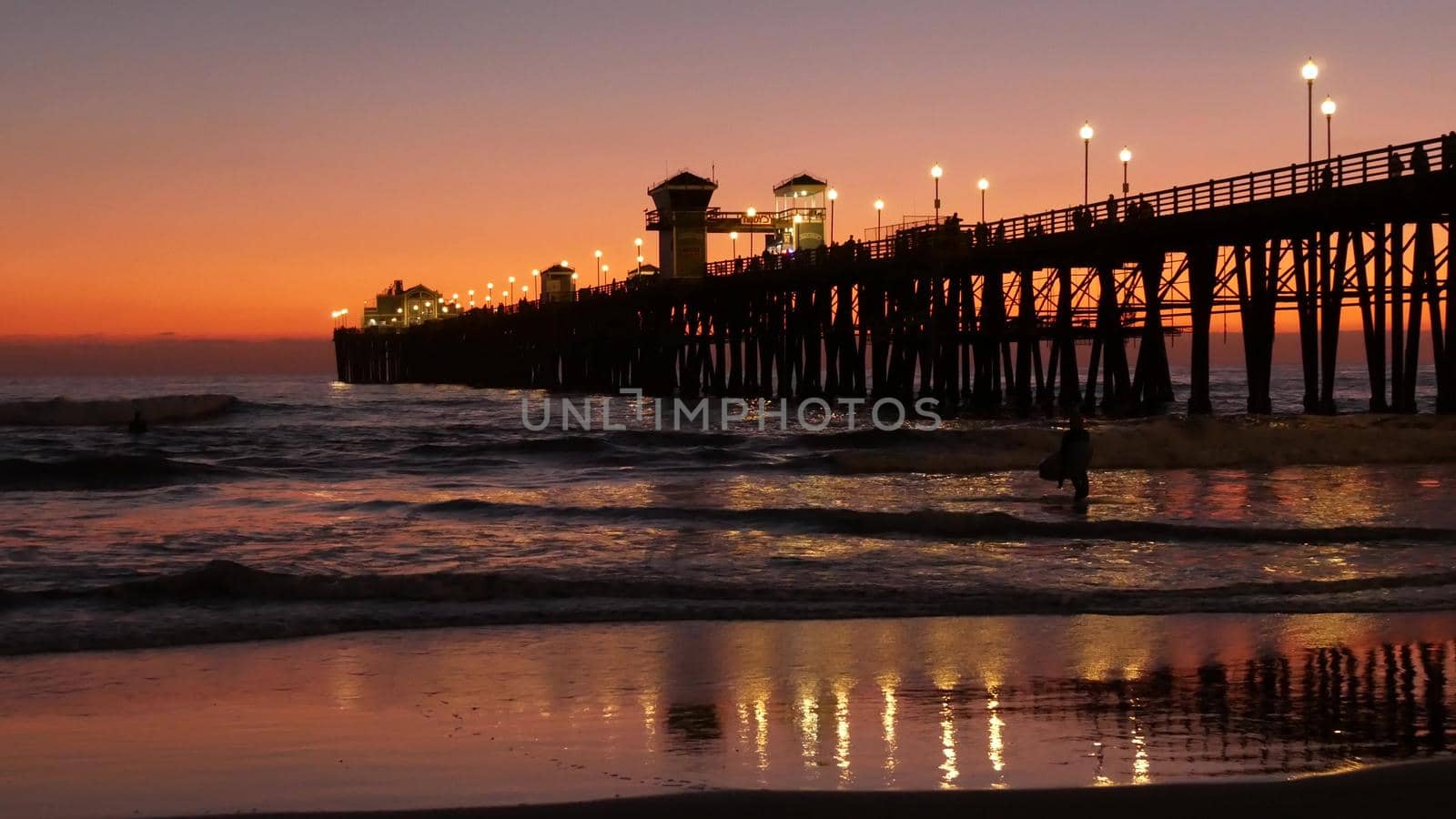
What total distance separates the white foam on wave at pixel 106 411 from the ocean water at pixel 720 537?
1370 inches

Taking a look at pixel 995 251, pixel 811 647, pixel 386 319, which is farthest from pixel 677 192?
pixel 386 319

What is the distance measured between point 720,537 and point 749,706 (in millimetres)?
8503

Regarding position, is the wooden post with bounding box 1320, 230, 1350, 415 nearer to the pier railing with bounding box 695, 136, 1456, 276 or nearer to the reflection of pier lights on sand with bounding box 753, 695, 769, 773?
the pier railing with bounding box 695, 136, 1456, 276

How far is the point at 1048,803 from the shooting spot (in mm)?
5613

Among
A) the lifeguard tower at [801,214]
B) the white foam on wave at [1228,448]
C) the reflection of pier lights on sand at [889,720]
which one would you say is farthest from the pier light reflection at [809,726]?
the lifeguard tower at [801,214]

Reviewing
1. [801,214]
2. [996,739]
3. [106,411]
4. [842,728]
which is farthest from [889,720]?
[801,214]

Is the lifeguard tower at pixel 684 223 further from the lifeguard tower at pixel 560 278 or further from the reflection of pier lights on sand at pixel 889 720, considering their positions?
the reflection of pier lights on sand at pixel 889 720

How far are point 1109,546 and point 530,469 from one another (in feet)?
54.8

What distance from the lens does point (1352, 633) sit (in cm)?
933

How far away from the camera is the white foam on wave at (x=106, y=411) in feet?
208

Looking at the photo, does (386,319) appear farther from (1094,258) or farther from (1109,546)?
(1109,546)

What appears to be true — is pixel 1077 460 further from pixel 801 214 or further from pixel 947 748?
pixel 801 214

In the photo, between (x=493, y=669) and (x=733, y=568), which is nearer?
(x=493, y=669)

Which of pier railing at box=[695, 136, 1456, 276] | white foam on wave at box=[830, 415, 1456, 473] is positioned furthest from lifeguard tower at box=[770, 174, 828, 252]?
white foam on wave at box=[830, 415, 1456, 473]
